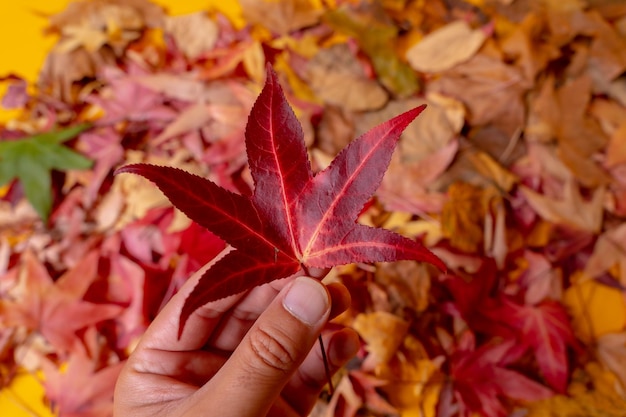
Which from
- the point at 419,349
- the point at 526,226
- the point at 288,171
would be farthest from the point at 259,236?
the point at 526,226

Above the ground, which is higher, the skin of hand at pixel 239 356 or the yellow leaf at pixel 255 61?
the yellow leaf at pixel 255 61

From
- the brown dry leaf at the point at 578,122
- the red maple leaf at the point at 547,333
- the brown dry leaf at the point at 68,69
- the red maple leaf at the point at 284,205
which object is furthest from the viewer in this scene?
the brown dry leaf at the point at 68,69

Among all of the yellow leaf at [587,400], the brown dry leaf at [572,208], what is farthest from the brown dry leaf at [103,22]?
the yellow leaf at [587,400]

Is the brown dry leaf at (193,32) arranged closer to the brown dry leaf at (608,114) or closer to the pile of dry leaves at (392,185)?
the pile of dry leaves at (392,185)

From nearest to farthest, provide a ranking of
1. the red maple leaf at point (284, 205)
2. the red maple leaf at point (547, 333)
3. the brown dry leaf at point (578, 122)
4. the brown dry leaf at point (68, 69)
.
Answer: the red maple leaf at point (284, 205), the red maple leaf at point (547, 333), the brown dry leaf at point (578, 122), the brown dry leaf at point (68, 69)

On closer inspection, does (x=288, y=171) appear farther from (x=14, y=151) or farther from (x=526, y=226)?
(x=14, y=151)

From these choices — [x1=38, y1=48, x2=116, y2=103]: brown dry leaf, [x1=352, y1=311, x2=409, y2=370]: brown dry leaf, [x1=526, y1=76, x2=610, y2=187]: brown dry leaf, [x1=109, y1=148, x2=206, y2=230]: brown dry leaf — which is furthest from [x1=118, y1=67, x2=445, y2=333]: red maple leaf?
[x1=38, y1=48, x2=116, y2=103]: brown dry leaf

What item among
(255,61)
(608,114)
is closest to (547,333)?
(608,114)
